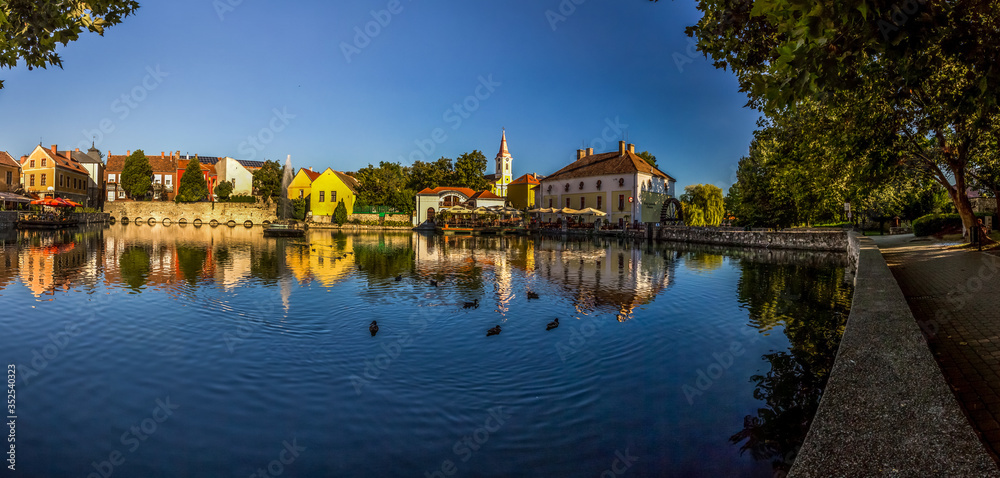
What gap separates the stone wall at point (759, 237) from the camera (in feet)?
106

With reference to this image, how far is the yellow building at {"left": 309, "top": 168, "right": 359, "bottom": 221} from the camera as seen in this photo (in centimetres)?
6900

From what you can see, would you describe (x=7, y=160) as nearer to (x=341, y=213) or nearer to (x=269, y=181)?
(x=269, y=181)

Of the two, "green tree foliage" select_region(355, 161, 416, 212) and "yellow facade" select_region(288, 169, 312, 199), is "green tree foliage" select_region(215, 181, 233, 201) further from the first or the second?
"green tree foliage" select_region(355, 161, 416, 212)

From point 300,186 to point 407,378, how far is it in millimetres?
72148

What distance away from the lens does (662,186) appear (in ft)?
209

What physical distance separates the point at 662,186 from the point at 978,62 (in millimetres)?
59730

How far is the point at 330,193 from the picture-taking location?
69.8 meters

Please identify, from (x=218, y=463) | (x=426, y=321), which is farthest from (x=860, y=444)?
(x=426, y=321)

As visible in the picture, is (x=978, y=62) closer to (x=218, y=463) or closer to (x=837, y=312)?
(x=837, y=312)
